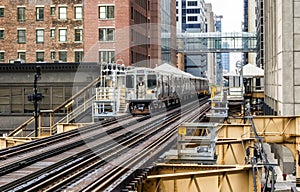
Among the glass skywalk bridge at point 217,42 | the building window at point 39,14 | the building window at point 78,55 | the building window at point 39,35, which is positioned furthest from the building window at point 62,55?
the glass skywalk bridge at point 217,42

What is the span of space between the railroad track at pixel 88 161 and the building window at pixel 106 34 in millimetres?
34291

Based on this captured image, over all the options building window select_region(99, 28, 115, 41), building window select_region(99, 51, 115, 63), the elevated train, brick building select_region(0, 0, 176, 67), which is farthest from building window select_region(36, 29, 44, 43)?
the elevated train

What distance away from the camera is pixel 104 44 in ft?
194

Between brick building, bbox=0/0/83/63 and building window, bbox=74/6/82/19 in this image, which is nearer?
brick building, bbox=0/0/83/63

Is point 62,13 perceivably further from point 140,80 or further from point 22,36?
point 140,80

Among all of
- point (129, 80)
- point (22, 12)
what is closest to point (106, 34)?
point (22, 12)

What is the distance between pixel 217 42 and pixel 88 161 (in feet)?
340

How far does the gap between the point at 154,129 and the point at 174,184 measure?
43.3 feet

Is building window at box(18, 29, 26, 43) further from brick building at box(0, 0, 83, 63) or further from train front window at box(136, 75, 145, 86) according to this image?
train front window at box(136, 75, 145, 86)

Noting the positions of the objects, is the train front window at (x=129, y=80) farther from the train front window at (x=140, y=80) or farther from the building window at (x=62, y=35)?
the building window at (x=62, y=35)

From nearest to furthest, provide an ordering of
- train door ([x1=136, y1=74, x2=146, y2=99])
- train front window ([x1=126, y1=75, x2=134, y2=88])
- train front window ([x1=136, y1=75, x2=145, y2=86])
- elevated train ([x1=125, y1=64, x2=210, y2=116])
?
1. elevated train ([x1=125, y1=64, x2=210, y2=116])
2. train door ([x1=136, y1=74, x2=146, y2=99])
3. train front window ([x1=136, y1=75, x2=145, y2=86])
4. train front window ([x1=126, y1=75, x2=134, y2=88])

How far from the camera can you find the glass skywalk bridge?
117m

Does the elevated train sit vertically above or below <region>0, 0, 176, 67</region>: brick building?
below

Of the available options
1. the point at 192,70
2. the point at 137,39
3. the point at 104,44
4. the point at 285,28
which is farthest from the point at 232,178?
the point at 192,70
